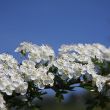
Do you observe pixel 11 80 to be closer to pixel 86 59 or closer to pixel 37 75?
pixel 37 75

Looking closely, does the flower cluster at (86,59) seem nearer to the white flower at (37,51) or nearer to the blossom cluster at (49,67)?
the blossom cluster at (49,67)

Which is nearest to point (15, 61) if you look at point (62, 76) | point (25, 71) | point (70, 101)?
point (25, 71)

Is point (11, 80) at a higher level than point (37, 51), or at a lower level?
lower

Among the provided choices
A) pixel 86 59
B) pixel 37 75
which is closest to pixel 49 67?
pixel 37 75

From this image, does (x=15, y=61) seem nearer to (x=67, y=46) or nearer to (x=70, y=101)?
(x=67, y=46)

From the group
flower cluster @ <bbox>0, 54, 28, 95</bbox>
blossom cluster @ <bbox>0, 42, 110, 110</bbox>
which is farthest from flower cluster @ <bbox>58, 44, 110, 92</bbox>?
flower cluster @ <bbox>0, 54, 28, 95</bbox>

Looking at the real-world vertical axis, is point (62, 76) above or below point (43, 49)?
below

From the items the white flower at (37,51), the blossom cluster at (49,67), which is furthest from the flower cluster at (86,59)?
the white flower at (37,51)

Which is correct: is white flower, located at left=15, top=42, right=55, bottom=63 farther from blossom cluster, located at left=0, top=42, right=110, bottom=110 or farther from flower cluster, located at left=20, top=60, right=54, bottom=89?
flower cluster, located at left=20, top=60, right=54, bottom=89
